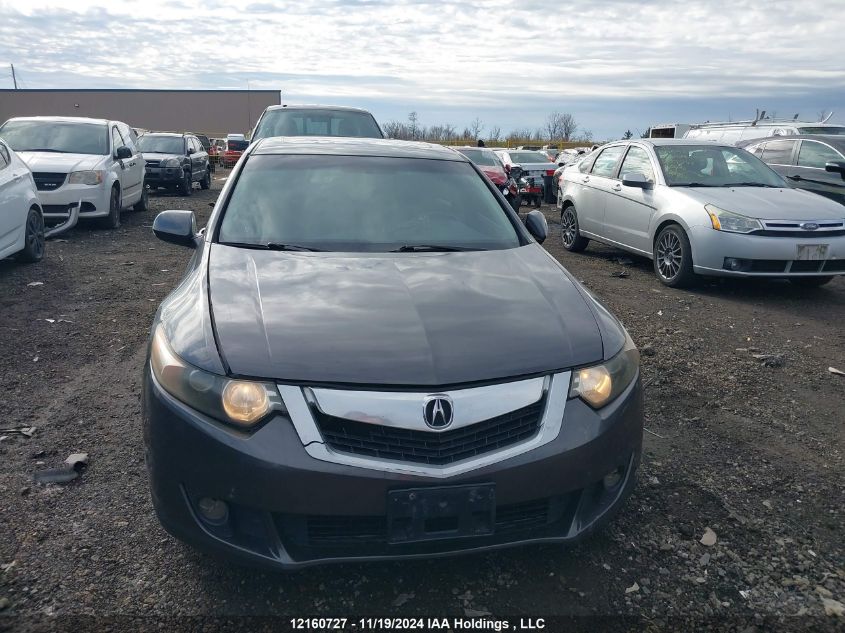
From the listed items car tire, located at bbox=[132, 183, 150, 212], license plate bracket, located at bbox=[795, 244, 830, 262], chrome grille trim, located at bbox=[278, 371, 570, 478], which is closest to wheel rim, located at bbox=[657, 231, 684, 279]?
license plate bracket, located at bbox=[795, 244, 830, 262]

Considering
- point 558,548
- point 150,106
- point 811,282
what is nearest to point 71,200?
point 558,548

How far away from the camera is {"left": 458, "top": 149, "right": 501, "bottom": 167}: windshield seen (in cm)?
1577

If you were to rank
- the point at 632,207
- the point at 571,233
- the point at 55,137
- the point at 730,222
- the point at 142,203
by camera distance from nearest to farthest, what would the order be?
the point at 730,222
the point at 632,207
the point at 571,233
the point at 55,137
the point at 142,203

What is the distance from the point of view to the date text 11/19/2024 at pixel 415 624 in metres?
2.34

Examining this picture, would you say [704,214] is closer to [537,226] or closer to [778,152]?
[537,226]

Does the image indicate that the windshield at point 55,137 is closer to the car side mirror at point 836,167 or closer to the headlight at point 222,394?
the headlight at point 222,394

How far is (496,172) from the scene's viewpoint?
15062mm

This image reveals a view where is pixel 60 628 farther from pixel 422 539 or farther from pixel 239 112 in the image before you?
pixel 239 112

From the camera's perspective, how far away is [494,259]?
11.0 ft

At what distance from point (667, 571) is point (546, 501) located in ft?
2.15

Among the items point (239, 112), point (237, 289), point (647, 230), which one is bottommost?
point (239, 112)

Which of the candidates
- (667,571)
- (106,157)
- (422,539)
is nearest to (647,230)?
(667,571)

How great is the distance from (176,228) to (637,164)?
6416 millimetres

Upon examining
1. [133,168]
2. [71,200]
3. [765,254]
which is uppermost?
[765,254]
